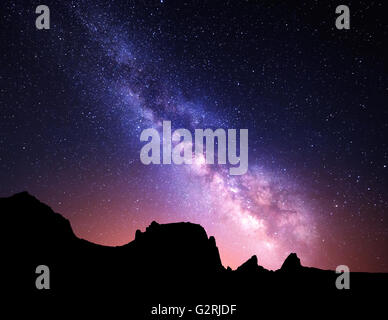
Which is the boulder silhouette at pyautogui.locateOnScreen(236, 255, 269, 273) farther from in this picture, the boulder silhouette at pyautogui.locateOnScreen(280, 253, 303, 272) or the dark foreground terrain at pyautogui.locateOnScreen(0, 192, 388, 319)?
the boulder silhouette at pyautogui.locateOnScreen(280, 253, 303, 272)

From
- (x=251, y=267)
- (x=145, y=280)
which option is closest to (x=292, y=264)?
(x=251, y=267)

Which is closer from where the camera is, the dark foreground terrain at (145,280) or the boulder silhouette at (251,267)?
the dark foreground terrain at (145,280)

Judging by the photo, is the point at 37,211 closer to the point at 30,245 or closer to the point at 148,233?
the point at 30,245

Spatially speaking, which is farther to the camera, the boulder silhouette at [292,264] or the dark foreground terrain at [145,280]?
the boulder silhouette at [292,264]

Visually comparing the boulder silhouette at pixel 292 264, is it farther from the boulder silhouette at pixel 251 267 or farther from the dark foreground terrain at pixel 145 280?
the boulder silhouette at pixel 251 267

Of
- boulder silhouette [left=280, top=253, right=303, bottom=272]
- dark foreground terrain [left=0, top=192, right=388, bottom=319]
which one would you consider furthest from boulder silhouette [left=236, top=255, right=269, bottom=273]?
boulder silhouette [left=280, top=253, right=303, bottom=272]

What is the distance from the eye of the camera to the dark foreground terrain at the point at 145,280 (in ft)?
93.9

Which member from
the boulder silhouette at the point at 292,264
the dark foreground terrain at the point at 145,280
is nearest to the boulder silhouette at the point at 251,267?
the dark foreground terrain at the point at 145,280

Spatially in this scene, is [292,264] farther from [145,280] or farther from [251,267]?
[145,280]
